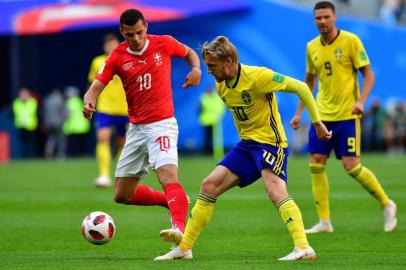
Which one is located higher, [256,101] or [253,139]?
[256,101]

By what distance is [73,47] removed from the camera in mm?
34094

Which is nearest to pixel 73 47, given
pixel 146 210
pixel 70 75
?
pixel 70 75

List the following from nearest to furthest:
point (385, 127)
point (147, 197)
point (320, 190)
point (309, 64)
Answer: point (147, 197), point (320, 190), point (309, 64), point (385, 127)

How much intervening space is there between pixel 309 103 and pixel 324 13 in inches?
106

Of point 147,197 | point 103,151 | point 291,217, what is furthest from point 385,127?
point 291,217

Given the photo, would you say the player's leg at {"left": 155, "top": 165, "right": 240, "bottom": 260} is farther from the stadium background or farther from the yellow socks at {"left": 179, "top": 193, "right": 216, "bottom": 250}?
→ the stadium background

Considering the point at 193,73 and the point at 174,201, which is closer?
the point at 174,201

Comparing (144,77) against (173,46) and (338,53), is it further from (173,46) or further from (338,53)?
(338,53)

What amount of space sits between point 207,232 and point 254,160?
2.66 m

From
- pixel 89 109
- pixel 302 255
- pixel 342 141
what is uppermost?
pixel 89 109

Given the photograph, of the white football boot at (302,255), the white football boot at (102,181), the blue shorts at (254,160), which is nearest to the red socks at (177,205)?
the blue shorts at (254,160)

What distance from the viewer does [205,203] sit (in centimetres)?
918

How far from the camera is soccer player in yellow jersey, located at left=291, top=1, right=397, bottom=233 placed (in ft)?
38.1

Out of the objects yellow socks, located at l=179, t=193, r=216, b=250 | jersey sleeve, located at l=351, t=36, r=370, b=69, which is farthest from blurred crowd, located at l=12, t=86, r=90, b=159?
→ yellow socks, located at l=179, t=193, r=216, b=250
